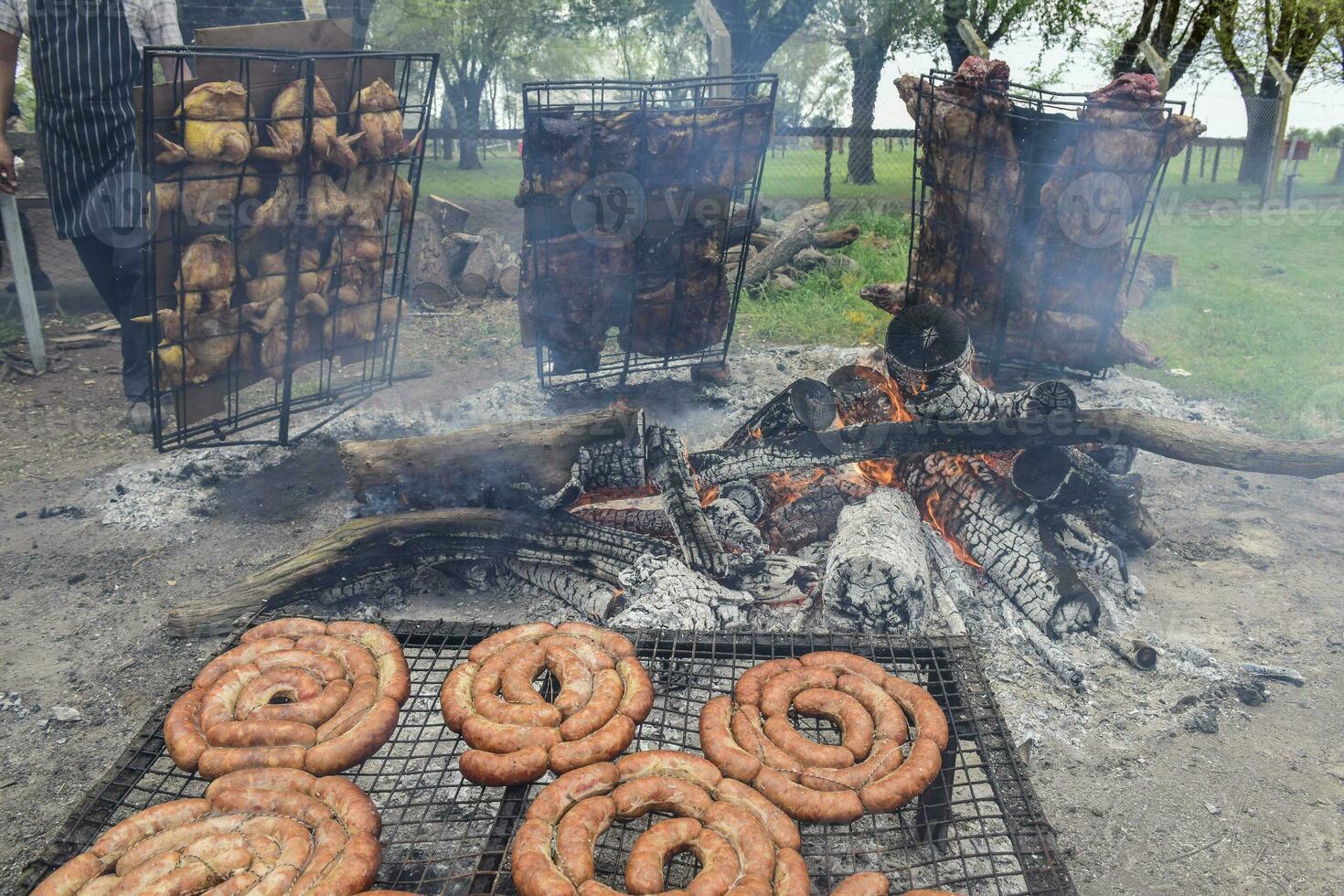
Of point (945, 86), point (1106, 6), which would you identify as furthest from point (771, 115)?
point (1106, 6)

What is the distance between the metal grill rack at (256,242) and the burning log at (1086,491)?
4.35 metres

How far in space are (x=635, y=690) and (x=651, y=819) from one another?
1.61 feet

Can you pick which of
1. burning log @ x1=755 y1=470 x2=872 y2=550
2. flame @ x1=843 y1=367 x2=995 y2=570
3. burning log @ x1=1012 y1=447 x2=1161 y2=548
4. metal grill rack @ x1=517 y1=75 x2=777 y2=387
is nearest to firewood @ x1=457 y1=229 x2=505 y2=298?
metal grill rack @ x1=517 y1=75 x2=777 y2=387

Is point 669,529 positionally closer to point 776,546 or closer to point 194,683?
point 776,546

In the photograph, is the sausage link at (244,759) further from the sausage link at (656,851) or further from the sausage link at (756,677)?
the sausage link at (756,677)

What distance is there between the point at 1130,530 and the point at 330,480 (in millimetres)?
5458

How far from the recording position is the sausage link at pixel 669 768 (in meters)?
2.69

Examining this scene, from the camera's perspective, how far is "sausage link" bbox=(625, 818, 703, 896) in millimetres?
2338

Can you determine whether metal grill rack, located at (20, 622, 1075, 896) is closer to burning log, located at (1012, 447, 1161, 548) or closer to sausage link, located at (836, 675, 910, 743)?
sausage link, located at (836, 675, 910, 743)

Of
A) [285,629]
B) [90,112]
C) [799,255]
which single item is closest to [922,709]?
[285,629]

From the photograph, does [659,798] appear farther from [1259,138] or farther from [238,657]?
[1259,138]

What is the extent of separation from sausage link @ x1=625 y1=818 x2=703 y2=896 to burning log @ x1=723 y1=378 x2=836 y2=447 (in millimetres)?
3142

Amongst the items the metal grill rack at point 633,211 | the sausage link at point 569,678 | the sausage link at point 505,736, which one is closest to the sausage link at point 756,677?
the sausage link at point 569,678

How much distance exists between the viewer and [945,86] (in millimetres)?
6348
